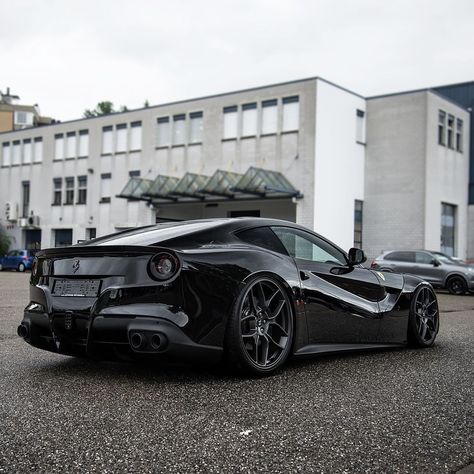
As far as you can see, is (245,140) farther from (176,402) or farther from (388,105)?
(176,402)

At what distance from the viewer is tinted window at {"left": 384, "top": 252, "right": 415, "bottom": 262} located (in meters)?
23.8

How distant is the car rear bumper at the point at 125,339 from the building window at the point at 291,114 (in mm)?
28286

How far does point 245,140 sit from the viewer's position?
113 ft

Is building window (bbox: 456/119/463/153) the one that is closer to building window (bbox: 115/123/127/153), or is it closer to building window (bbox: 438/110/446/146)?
building window (bbox: 438/110/446/146)

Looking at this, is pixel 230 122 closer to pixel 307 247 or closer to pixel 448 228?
pixel 448 228

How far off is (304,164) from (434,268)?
1030cm

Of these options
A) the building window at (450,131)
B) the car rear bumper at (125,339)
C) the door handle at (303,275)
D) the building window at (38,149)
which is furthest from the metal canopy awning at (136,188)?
the car rear bumper at (125,339)

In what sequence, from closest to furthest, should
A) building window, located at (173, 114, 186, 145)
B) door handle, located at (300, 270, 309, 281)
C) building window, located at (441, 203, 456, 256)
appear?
door handle, located at (300, 270, 309, 281) → building window, located at (441, 203, 456, 256) → building window, located at (173, 114, 186, 145)

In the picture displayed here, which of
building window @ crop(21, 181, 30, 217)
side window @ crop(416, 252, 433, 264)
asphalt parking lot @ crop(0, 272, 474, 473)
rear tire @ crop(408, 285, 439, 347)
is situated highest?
building window @ crop(21, 181, 30, 217)

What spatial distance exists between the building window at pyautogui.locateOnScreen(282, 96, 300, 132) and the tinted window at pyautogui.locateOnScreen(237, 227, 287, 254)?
2722 centimetres

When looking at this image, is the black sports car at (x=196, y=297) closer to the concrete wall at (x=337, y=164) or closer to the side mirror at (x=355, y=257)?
the side mirror at (x=355, y=257)

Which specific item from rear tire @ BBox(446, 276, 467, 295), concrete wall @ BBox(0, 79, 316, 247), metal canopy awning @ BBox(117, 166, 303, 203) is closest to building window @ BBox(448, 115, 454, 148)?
concrete wall @ BBox(0, 79, 316, 247)

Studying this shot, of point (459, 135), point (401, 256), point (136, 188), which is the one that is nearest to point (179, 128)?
point (136, 188)

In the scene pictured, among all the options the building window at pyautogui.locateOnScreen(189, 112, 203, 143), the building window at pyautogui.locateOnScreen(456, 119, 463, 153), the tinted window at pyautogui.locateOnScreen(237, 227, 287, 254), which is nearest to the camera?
the tinted window at pyautogui.locateOnScreen(237, 227, 287, 254)
